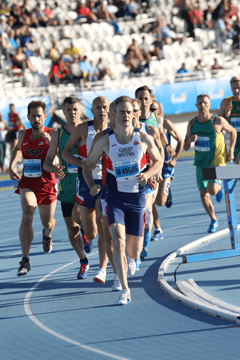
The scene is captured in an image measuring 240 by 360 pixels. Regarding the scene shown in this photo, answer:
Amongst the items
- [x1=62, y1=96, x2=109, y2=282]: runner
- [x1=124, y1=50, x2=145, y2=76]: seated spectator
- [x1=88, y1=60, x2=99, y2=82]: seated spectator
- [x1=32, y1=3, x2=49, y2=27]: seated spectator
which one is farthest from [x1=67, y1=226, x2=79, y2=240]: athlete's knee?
[x1=32, y1=3, x2=49, y2=27]: seated spectator

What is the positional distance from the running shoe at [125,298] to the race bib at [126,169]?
113 centimetres

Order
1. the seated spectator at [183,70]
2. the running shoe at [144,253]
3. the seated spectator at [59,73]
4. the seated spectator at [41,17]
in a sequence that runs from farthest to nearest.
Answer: the seated spectator at [183,70], the seated spectator at [41,17], the seated spectator at [59,73], the running shoe at [144,253]

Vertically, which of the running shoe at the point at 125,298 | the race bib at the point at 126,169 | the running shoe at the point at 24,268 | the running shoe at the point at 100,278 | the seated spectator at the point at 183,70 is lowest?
the running shoe at the point at 24,268

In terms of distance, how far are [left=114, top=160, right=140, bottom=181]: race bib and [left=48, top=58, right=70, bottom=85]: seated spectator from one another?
16.6 meters

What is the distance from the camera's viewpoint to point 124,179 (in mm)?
6141

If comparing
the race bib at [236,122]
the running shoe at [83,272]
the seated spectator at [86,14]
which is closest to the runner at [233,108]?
the race bib at [236,122]

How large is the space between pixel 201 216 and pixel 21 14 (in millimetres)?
15229

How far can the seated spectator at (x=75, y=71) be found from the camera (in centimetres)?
2245

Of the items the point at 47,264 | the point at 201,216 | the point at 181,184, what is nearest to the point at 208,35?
the point at 181,184

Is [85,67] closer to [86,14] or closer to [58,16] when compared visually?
[58,16]

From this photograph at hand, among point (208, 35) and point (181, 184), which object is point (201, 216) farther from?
point (208, 35)

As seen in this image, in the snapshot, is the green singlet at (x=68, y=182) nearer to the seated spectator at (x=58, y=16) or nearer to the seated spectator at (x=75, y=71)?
the seated spectator at (x=75, y=71)

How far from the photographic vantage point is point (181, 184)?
1670 centimetres

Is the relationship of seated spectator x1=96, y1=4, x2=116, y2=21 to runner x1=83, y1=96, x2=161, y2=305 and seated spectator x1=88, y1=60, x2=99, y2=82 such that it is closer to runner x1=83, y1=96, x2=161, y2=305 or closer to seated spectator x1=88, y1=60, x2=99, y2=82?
seated spectator x1=88, y1=60, x2=99, y2=82
